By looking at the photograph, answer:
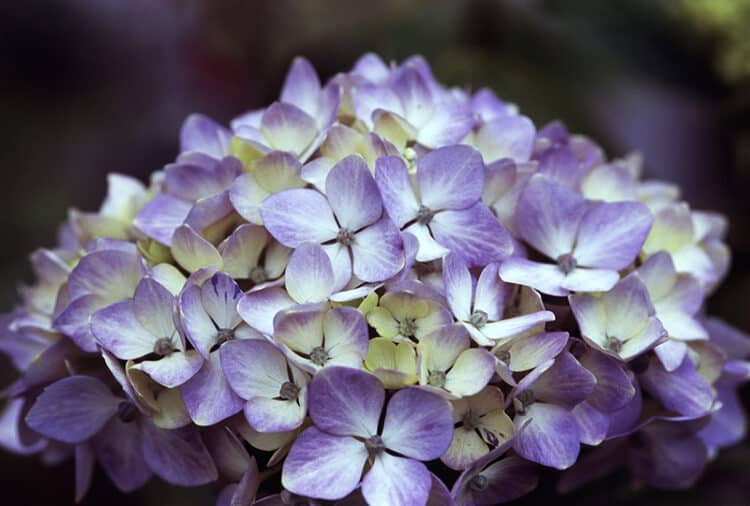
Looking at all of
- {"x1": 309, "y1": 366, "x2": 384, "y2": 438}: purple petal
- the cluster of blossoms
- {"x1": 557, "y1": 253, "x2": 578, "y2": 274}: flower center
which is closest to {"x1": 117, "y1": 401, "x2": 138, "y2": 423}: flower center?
the cluster of blossoms

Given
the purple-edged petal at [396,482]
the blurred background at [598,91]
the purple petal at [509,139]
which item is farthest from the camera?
the blurred background at [598,91]

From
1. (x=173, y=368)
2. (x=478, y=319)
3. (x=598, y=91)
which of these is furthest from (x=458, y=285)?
(x=598, y=91)

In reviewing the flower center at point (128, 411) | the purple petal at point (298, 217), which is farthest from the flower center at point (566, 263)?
the flower center at point (128, 411)

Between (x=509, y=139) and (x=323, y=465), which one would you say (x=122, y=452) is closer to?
(x=323, y=465)

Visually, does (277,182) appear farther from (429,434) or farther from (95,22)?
(95,22)

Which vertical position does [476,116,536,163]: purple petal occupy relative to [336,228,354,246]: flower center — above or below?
above

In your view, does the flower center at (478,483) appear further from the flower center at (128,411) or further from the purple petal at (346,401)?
the flower center at (128,411)

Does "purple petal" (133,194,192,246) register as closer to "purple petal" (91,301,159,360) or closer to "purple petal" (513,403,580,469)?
"purple petal" (91,301,159,360)

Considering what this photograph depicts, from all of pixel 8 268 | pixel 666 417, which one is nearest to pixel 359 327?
pixel 666 417
